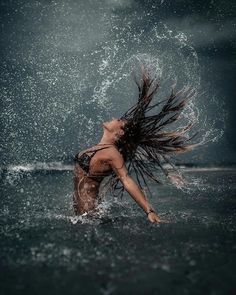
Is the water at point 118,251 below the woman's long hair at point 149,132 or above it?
below

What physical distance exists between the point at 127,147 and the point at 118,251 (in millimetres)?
1852

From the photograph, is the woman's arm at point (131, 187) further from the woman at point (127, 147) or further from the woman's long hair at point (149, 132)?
the woman's long hair at point (149, 132)

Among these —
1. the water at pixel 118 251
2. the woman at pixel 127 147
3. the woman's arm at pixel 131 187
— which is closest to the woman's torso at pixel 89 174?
the woman at pixel 127 147

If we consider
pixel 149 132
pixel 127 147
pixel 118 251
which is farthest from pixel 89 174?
pixel 118 251

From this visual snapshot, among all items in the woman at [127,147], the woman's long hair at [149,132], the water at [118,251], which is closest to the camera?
the water at [118,251]

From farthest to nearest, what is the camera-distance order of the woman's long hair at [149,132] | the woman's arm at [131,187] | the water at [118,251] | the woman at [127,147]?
the woman's long hair at [149,132]
the woman at [127,147]
the woman's arm at [131,187]
the water at [118,251]

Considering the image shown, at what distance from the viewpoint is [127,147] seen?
5.77 meters

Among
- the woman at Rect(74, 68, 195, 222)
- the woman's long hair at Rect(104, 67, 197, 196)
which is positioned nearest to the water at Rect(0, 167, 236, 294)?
the woman at Rect(74, 68, 195, 222)

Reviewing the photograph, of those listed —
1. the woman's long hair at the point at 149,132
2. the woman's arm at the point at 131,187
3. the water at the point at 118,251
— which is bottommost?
the water at the point at 118,251

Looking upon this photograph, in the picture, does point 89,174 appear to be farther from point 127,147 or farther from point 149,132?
point 149,132

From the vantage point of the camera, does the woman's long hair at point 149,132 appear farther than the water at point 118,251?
Yes

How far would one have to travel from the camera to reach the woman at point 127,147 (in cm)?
538

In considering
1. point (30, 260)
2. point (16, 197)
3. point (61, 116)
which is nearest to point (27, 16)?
point (61, 116)

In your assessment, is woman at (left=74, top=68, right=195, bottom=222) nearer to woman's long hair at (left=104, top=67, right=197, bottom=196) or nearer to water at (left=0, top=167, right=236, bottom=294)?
woman's long hair at (left=104, top=67, right=197, bottom=196)
